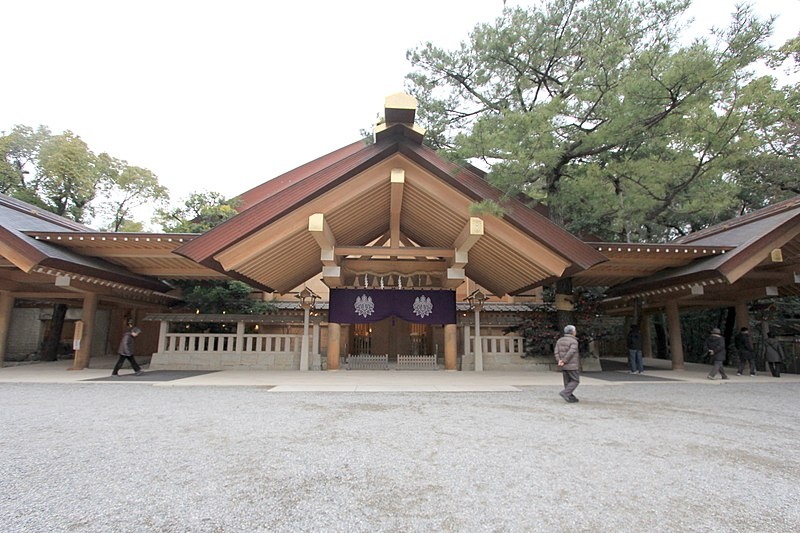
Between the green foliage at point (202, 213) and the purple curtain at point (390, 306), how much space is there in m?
4.66

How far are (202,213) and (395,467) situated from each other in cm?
1165

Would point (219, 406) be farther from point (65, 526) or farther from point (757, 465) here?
point (757, 465)

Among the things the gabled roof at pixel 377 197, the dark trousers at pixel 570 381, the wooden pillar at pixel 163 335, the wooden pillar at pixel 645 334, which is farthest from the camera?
the wooden pillar at pixel 645 334

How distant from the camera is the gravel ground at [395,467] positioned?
2.02 m

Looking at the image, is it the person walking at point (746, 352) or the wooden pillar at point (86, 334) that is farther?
the wooden pillar at point (86, 334)

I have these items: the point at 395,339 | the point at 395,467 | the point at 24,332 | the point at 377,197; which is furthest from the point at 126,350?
the point at 24,332

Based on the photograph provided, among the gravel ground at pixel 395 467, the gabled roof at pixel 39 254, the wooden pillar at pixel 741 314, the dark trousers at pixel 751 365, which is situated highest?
the gabled roof at pixel 39 254

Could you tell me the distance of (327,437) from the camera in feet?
11.5

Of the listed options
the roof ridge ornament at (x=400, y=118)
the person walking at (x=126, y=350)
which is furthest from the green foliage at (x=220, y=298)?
the roof ridge ornament at (x=400, y=118)

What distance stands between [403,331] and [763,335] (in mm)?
10521

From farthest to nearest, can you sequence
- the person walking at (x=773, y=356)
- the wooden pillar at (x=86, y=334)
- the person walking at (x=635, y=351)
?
the wooden pillar at (x=86, y=334), the person walking at (x=635, y=351), the person walking at (x=773, y=356)

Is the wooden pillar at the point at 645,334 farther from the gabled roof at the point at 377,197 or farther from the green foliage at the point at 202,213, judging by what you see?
the green foliage at the point at 202,213

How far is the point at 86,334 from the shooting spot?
977 cm

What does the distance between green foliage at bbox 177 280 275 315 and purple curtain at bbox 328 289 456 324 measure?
334 centimetres
